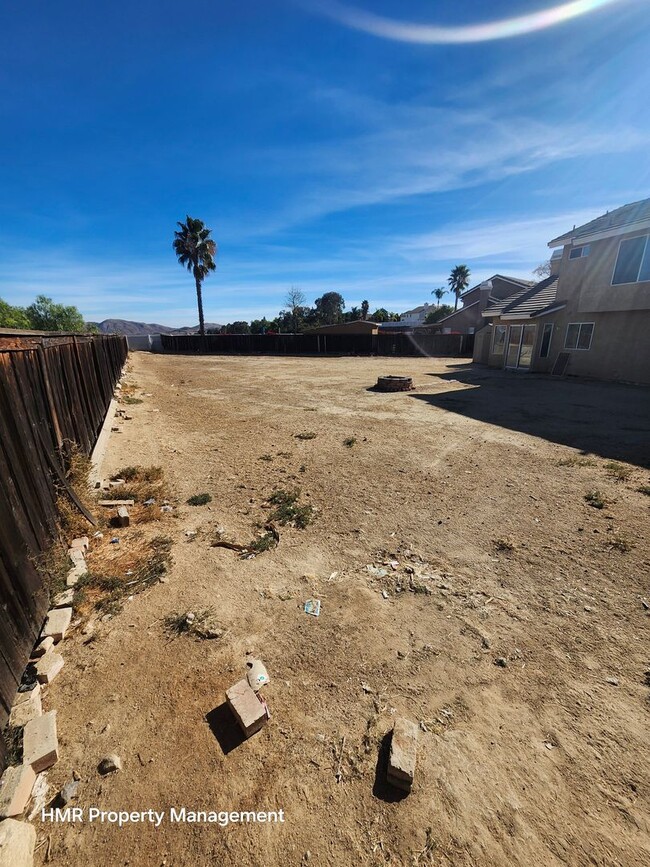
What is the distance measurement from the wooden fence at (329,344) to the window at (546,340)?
537 inches

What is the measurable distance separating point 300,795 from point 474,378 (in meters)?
16.7

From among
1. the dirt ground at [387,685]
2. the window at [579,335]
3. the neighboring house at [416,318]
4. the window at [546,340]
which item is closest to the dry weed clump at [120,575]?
the dirt ground at [387,685]

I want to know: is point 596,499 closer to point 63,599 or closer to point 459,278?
point 63,599

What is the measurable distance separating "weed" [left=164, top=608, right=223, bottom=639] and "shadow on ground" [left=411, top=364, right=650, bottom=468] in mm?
6801

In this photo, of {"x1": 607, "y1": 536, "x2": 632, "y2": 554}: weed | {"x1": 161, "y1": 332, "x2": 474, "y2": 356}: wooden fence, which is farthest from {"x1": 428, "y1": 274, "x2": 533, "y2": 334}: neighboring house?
{"x1": 607, "y1": 536, "x2": 632, "y2": 554}: weed

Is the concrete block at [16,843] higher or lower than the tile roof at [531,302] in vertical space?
lower

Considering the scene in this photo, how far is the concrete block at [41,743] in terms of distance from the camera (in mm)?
1822

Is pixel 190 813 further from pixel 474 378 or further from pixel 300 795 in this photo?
pixel 474 378

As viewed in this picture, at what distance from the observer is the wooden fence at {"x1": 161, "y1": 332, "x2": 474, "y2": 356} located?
30.9m

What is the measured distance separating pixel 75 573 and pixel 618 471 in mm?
7222

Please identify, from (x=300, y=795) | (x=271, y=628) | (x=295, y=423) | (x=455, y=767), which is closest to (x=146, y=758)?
(x=300, y=795)

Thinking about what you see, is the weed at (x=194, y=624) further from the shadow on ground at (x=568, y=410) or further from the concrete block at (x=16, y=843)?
the shadow on ground at (x=568, y=410)

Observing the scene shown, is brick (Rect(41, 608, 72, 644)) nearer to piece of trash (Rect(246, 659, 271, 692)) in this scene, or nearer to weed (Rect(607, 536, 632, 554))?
piece of trash (Rect(246, 659, 271, 692))

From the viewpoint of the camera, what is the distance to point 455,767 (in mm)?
1847
